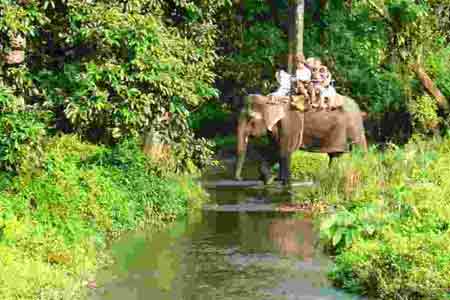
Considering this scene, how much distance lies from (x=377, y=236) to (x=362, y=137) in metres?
9.26

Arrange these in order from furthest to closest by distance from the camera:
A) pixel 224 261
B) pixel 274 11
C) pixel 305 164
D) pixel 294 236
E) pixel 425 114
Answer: pixel 274 11 → pixel 425 114 → pixel 305 164 → pixel 294 236 → pixel 224 261

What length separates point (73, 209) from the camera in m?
13.7

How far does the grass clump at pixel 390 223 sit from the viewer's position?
10789 millimetres

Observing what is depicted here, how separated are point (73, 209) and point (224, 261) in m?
2.13

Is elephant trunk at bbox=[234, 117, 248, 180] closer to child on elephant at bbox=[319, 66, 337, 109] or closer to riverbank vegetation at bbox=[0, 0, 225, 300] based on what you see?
child on elephant at bbox=[319, 66, 337, 109]

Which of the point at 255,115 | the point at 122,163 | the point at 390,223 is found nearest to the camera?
the point at 390,223

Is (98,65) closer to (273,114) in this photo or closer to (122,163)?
(122,163)

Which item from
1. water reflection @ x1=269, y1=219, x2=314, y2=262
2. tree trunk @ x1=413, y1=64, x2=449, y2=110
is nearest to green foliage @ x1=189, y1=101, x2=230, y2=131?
tree trunk @ x1=413, y1=64, x2=449, y2=110

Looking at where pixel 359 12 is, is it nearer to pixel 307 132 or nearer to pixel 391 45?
pixel 391 45

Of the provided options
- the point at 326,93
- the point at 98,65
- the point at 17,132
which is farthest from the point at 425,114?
the point at 17,132

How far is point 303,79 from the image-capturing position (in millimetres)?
20094

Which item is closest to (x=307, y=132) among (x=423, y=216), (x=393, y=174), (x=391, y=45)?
(x=393, y=174)

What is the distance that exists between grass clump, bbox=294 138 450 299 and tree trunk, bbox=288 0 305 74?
674 cm

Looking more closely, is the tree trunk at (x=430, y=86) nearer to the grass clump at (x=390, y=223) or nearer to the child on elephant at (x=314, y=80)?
the child on elephant at (x=314, y=80)
